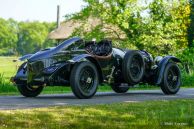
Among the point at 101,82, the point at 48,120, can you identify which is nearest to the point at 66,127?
the point at 48,120

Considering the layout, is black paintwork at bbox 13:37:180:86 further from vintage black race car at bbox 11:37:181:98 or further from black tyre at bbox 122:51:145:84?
black tyre at bbox 122:51:145:84

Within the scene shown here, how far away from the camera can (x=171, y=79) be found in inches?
498

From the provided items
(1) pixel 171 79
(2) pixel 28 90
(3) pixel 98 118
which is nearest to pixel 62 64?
(2) pixel 28 90

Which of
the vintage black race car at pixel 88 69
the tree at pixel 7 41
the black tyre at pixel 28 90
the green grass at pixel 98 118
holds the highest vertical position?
the tree at pixel 7 41

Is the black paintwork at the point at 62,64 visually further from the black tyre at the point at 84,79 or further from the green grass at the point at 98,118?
the green grass at the point at 98,118

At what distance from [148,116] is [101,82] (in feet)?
12.8

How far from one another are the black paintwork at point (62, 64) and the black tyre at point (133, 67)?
23 cm

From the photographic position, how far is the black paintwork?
10156mm

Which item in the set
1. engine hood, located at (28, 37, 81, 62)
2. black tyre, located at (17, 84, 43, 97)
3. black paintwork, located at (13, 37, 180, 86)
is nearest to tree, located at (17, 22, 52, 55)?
black tyre, located at (17, 84, 43, 97)

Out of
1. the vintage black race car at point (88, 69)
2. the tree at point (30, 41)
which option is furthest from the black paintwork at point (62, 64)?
the tree at point (30, 41)

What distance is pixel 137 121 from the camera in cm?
669

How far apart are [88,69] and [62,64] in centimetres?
59

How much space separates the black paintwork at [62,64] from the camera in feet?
A: 33.3

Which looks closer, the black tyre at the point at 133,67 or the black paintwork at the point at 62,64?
the black paintwork at the point at 62,64
